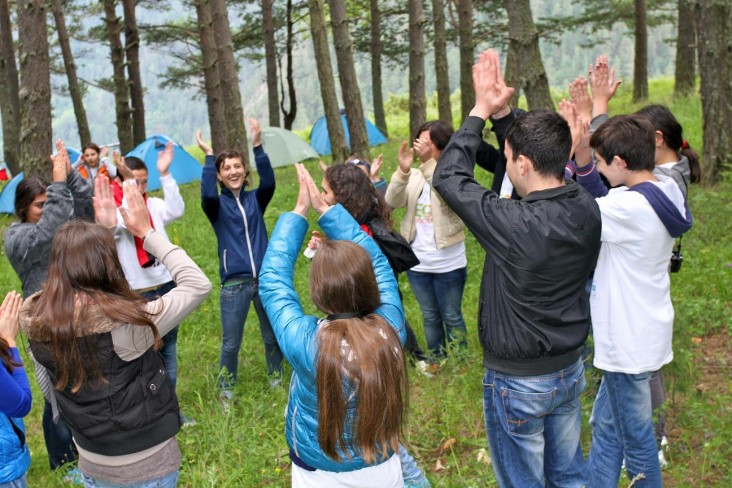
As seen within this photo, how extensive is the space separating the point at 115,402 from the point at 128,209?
90 centimetres

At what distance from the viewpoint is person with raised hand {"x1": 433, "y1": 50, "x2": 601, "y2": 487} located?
283 cm

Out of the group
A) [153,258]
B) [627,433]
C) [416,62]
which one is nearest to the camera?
[627,433]

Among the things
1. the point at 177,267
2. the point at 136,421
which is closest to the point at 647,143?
the point at 177,267

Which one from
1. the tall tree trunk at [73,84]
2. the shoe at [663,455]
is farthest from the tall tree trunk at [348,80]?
the tall tree trunk at [73,84]

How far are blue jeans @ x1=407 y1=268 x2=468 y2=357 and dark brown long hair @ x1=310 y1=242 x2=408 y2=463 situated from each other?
2976 mm

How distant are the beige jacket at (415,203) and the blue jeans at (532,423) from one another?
242 cm

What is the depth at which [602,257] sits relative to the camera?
3332 mm

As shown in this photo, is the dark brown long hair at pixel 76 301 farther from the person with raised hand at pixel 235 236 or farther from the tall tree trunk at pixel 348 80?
the tall tree trunk at pixel 348 80

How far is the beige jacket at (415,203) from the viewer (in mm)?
5445

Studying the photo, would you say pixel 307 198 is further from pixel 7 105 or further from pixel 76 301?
pixel 7 105

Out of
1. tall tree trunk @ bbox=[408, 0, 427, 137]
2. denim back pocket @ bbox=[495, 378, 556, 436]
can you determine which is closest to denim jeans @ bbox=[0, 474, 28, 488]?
denim back pocket @ bbox=[495, 378, 556, 436]

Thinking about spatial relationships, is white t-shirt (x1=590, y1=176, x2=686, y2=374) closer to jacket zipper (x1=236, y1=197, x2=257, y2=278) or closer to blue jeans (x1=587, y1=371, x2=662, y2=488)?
blue jeans (x1=587, y1=371, x2=662, y2=488)

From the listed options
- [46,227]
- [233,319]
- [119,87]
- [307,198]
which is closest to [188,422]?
[233,319]

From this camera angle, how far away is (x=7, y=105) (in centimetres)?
1556
